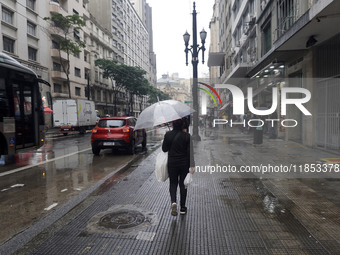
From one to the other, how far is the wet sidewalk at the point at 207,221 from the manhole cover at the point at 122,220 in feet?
0.05

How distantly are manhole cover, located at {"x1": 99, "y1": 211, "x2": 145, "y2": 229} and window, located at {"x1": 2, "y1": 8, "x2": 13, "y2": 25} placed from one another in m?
28.6

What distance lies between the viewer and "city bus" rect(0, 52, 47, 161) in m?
8.33

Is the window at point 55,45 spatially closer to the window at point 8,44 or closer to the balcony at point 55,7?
the balcony at point 55,7

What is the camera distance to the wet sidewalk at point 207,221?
3275 mm

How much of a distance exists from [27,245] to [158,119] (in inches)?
95.9

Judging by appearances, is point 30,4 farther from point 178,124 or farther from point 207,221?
point 207,221

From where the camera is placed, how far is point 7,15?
26297 mm

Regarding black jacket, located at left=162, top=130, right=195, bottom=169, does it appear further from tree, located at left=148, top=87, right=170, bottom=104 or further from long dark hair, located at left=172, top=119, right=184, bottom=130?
tree, located at left=148, top=87, right=170, bottom=104

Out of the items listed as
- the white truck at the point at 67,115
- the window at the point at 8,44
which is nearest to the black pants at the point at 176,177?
the white truck at the point at 67,115

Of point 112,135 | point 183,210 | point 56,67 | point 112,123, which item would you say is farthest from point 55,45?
point 183,210

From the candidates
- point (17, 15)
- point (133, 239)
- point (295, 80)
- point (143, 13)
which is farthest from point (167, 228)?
point (143, 13)

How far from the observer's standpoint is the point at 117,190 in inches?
231

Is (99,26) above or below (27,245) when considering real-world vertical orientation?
above

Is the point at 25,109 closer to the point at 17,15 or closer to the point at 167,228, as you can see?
the point at 167,228
